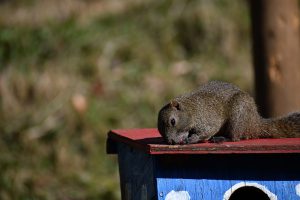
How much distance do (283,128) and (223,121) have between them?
14.7 inches

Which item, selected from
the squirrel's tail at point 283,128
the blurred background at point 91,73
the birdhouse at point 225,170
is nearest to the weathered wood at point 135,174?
the birdhouse at point 225,170

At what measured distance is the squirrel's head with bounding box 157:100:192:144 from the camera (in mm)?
4371

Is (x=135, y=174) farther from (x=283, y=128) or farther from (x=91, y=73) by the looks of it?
(x=91, y=73)

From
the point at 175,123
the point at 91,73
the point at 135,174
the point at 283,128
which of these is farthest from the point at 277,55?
the point at 91,73

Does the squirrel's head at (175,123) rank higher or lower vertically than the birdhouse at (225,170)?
higher

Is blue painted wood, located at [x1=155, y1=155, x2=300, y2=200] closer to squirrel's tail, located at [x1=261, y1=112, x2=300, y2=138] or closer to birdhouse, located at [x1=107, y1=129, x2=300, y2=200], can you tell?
birdhouse, located at [x1=107, y1=129, x2=300, y2=200]

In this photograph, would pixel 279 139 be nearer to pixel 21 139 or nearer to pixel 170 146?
pixel 170 146

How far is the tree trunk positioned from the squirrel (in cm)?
147

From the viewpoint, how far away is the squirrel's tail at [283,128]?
14.8ft

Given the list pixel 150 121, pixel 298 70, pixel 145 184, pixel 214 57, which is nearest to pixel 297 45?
pixel 298 70

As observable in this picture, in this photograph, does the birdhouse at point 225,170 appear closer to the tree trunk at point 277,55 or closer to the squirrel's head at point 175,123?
the squirrel's head at point 175,123

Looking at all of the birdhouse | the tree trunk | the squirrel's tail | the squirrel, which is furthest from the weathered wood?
the tree trunk

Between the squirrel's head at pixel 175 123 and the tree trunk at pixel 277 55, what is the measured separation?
1.66m

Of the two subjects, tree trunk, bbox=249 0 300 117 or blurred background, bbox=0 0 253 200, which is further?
blurred background, bbox=0 0 253 200
